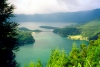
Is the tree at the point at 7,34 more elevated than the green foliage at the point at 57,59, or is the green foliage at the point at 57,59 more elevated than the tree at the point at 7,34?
the tree at the point at 7,34

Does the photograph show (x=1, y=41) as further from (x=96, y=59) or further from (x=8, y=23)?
(x=96, y=59)

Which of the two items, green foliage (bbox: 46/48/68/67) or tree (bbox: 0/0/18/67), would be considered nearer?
tree (bbox: 0/0/18/67)

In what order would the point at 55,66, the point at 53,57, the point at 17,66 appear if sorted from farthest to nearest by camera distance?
the point at 53,57 → the point at 55,66 → the point at 17,66

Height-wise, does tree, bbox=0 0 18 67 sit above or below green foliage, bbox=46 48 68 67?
above

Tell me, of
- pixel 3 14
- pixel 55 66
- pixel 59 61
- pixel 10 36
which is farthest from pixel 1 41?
pixel 59 61

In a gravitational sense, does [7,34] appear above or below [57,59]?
above

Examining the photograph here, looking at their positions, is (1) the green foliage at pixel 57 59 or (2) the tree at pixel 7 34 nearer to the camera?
(2) the tree at pixel 7 34

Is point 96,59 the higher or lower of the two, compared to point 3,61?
lower

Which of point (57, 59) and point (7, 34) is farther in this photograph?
point (57, 59)
